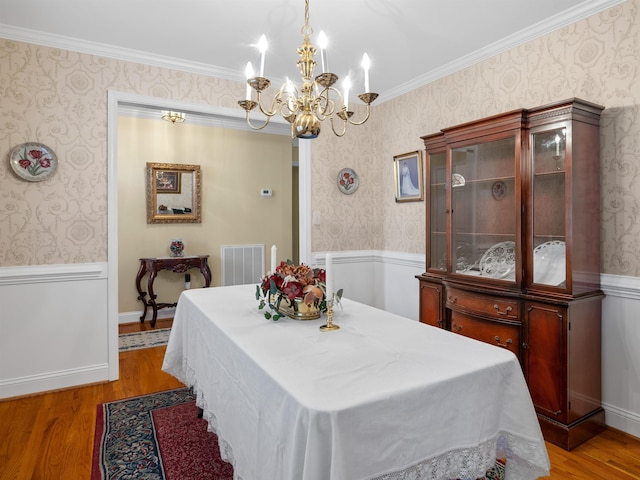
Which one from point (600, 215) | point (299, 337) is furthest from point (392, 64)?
point (299, 337)

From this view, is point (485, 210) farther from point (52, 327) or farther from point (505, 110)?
point (52, 327)

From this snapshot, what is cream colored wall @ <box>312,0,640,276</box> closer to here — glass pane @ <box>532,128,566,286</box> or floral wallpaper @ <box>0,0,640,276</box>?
floral wallpaper @ <box>0,0,640,276</box>

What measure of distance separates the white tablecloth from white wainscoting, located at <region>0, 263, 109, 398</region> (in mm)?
1818

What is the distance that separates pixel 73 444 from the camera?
2.22 m

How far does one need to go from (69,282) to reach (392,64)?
314 cm

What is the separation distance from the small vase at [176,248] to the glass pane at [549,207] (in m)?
4.00

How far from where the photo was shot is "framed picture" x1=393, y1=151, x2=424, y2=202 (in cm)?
371

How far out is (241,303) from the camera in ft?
7.24

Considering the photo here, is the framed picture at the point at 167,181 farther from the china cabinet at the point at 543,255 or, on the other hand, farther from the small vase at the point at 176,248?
the china cabinet at the point at 543,255

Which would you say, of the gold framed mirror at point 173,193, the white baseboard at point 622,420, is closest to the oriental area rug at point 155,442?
the white baseboard at point 622,420

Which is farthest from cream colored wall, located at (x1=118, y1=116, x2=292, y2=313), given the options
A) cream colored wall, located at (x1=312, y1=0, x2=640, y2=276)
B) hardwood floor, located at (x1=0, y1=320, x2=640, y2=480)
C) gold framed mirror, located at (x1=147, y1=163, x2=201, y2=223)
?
hardwood floor, located at (x1=0, y1=320, x2=640, y2=480)

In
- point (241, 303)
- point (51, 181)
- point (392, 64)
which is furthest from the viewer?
point (392, 64)

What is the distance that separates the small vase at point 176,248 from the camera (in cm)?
494

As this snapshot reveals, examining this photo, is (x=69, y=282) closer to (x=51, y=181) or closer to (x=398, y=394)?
(x=51, y=181)
